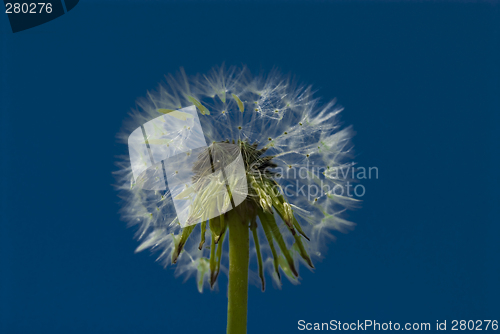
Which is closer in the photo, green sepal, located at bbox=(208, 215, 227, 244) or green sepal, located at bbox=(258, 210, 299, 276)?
green sepal, located at bbox=(208, 215, 227, 244)

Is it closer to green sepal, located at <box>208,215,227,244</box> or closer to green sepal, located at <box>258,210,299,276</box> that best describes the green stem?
green sepal, located at <box>208,215,227,244</box>

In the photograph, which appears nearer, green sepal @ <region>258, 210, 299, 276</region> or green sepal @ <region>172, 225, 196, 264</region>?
green sepal @ <region>172, 225, 196, 264</region>

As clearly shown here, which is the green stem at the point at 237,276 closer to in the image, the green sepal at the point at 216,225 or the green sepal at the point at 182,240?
the green sepal at the point at 216,225

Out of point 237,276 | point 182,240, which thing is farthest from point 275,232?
point 182,240

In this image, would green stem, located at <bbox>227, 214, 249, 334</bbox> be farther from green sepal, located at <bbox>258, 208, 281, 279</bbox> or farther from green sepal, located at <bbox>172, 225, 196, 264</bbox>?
green sepal, located at <bbox>172, 225, 196, 264</bbox>

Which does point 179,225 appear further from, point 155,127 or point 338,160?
point 338,160

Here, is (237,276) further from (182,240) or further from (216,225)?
(182,240)

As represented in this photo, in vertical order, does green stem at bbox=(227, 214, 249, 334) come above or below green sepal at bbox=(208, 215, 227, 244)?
below

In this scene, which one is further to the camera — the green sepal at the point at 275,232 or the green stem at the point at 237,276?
the green sepal at the point at 275,232

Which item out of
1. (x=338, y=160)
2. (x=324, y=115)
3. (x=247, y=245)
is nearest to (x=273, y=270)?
(x=247, y=245)

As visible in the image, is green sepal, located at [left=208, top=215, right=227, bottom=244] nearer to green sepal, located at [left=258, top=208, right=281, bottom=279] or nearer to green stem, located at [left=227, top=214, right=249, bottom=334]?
green stem, located at [left=227, top=214, right=249, bottom=334]
